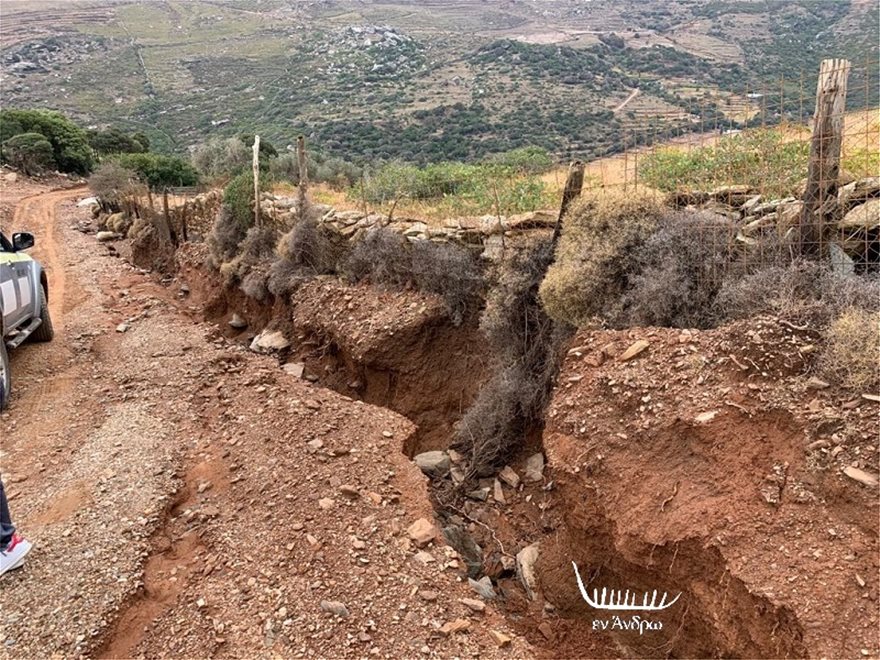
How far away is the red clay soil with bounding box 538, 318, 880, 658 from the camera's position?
123 inches

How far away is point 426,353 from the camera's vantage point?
7.50m

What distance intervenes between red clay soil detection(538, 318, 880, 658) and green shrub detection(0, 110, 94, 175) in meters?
41.6

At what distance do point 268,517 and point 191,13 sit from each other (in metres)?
110

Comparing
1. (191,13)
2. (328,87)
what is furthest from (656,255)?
(191,13)

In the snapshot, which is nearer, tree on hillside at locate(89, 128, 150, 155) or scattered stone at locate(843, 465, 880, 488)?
scattered stone at locate(843, 465, 880, 488)

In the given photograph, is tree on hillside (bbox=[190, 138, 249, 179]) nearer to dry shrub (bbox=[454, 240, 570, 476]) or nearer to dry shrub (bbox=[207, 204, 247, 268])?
dry shrub (bbox=[207, 204, 247, 268])

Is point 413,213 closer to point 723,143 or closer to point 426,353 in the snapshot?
point 426,353

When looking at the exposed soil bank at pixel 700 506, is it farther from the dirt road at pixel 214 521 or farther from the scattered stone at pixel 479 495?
the dirt road at pixel 214 521

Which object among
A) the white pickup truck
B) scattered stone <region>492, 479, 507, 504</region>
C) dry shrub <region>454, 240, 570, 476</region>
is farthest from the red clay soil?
the white pickup truck

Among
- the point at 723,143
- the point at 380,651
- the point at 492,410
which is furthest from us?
the point at 723,143

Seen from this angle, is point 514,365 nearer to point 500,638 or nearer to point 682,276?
point 682,276

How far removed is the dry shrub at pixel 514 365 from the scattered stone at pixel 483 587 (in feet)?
4.93

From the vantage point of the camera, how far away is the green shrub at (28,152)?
109ft

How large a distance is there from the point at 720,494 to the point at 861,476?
779mm
